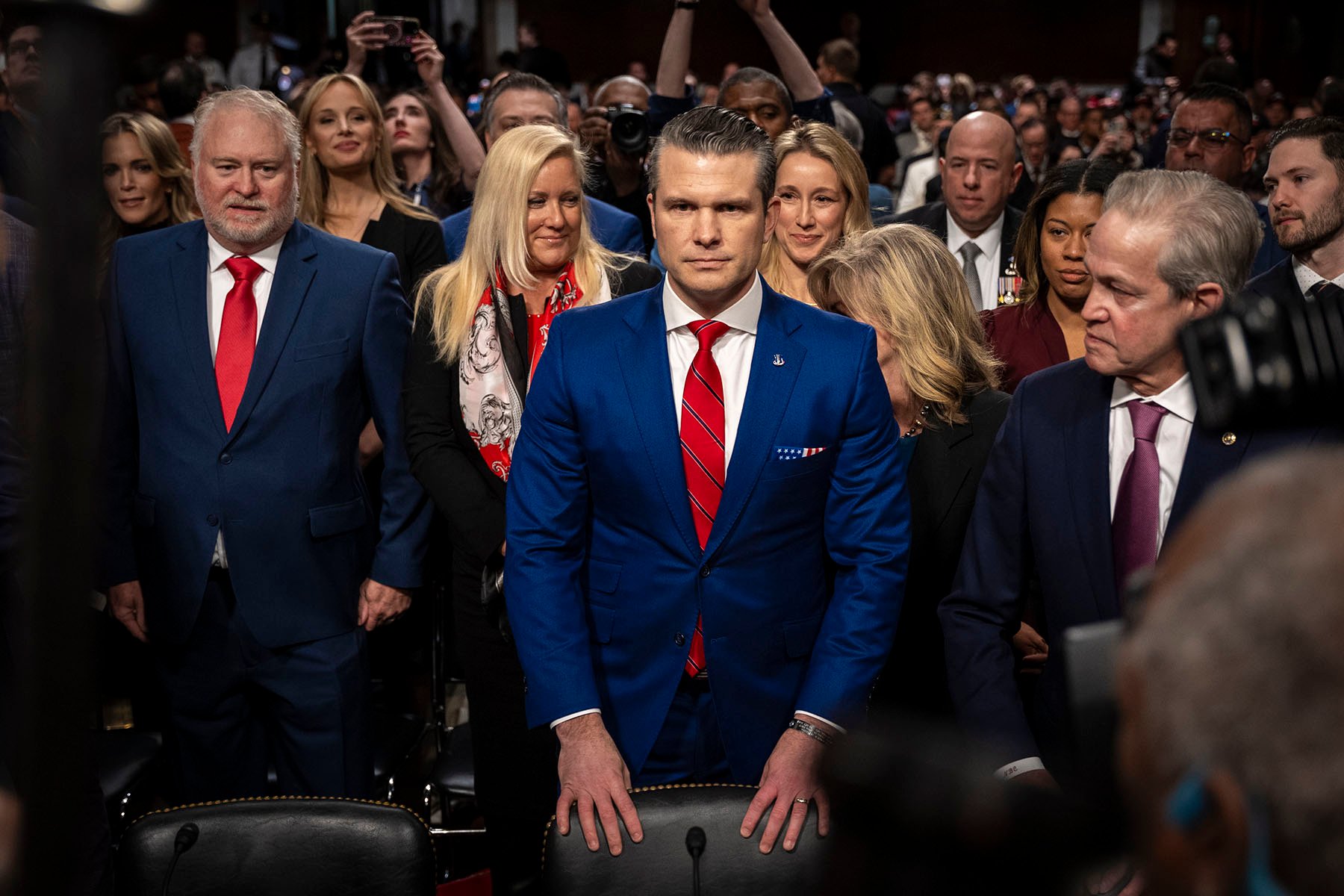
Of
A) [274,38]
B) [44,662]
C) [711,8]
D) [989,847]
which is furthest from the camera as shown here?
[711,8]

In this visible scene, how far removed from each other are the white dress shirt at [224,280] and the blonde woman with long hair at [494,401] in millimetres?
315

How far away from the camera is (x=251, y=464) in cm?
258

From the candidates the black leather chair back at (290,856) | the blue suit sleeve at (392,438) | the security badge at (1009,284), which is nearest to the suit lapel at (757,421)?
the black leather chair back at (290,856)

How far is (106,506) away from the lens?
8.38ft

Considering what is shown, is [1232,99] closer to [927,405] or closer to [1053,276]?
[1053,276]

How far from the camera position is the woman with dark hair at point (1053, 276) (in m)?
3.07

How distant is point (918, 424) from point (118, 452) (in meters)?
1.62

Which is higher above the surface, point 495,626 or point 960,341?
point 960,341

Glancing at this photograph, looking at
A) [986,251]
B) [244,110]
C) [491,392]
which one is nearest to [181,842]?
[491,392]

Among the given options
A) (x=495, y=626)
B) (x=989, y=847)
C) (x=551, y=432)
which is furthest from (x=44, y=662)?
(x=495, y=626)

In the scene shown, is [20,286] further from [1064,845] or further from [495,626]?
[1064,845]

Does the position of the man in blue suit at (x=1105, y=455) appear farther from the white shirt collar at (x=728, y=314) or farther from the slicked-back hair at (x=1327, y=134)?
the slicked-back hair at (x=1327, y=134)

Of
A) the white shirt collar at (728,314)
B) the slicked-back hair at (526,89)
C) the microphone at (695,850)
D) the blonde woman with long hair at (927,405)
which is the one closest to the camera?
the microphone at (695,850)

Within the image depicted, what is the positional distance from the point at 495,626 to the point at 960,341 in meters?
1.10
